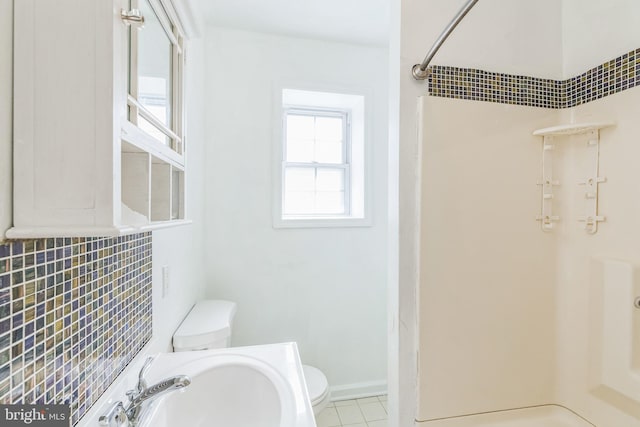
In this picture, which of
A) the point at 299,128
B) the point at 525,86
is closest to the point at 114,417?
the point at 525,86

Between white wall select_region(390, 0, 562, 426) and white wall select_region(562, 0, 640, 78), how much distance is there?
183 mm

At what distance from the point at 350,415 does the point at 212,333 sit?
120 centimetres

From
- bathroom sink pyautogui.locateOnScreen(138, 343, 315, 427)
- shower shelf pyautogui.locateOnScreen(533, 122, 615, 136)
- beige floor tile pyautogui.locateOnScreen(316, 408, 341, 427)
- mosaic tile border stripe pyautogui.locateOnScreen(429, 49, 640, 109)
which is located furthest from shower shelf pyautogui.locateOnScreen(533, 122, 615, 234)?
beige floor tile pyautogui.locateOnScreen(316, 408, 341, 427)

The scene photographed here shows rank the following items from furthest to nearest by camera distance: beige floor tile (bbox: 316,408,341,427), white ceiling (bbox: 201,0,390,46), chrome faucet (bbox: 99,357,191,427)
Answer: beige floor tile (bbox: 316,408,341,427), white ceiling (bbox: 201,0,390,46), chrome faucet (bbox: 99,357,191,427)

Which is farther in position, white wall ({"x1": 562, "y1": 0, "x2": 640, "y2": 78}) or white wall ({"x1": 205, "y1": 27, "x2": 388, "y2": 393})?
white wall ({"x1": 205, "y1": 27, "x2": 388, "y2": 393})

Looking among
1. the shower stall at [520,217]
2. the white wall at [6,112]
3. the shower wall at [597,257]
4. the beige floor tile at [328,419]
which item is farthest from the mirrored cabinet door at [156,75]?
the beige floor tile at [328,419]

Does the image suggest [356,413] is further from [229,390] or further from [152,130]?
[152,130]

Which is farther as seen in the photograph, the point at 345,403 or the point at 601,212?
the point at 345,403

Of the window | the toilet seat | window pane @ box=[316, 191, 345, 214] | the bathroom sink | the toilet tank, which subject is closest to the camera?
the bathroom sink

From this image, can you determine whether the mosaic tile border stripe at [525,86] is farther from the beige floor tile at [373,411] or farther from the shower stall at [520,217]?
the beige floor tile at [373,411]

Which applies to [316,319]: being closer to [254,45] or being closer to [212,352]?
[212,352]

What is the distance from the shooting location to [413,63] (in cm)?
112

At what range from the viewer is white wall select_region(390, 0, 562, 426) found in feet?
3.68

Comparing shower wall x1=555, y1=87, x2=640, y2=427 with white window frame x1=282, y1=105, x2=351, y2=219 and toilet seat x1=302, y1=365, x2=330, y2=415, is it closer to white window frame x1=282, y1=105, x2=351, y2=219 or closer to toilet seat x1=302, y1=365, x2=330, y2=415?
toilet seat x1=302, y1=365, x2=330, y2=415
